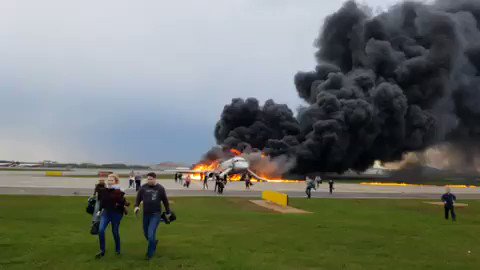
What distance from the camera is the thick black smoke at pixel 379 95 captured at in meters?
80.4

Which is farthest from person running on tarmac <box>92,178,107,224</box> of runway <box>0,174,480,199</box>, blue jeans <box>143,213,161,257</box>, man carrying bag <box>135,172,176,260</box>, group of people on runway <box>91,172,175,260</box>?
runway <box>0,174,480,199</box>

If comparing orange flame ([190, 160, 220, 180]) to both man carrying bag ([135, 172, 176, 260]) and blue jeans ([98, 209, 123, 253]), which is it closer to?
blue jeans ([98, 209, 123, 253])

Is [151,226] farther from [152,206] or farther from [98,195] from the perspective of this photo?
[98,195]

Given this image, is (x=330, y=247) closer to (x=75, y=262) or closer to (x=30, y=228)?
(x=75, y=262)

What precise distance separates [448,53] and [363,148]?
78.9 ft

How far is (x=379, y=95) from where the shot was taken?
3169 inches

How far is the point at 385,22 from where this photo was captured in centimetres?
9369

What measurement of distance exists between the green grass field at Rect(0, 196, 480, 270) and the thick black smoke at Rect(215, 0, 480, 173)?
58.2m

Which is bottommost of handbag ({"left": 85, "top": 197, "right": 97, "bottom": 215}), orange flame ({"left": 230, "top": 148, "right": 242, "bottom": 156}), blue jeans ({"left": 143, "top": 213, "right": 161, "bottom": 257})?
blue jeans ({"left": 143, "top": 213, "right": 161, "bottom": 257})

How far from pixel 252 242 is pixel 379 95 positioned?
7135 cm

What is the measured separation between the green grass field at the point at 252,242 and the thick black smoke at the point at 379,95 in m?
58.2

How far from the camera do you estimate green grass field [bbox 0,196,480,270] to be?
11.1 metres

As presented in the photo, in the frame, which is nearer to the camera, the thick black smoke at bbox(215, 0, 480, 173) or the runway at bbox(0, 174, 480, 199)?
the runway at bbox(0, 174, 480, 199)

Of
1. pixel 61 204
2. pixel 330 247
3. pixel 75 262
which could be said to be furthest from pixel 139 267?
pixel 61 204
